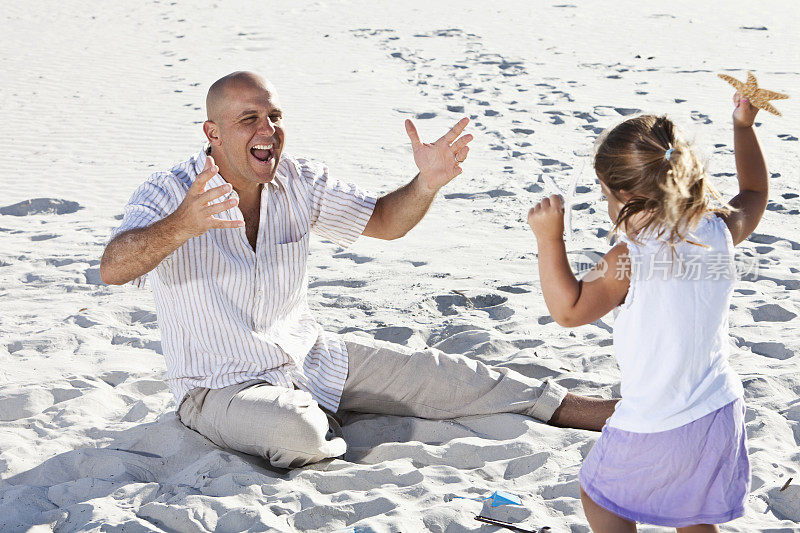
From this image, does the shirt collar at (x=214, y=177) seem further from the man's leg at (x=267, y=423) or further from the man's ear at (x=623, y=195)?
the man's ear at (x=623, y=195)

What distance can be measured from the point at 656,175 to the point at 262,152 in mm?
1651

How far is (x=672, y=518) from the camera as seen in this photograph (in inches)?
90.3

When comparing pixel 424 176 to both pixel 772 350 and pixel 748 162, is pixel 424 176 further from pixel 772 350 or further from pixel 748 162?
pixel 772 350

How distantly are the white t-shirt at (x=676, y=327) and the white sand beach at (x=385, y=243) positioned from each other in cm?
28

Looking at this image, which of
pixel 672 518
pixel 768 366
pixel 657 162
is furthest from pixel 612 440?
pixel 768 366

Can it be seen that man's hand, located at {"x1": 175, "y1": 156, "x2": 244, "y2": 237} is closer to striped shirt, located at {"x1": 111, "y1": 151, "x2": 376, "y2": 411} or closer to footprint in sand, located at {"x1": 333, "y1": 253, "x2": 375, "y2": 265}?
striped shirt, located at {"x1": 111, "y1": 151, "x2": 376, "y2": 411}

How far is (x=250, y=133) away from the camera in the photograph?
345 centimetres

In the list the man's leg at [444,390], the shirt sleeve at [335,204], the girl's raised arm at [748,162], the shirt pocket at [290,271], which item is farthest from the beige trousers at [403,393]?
the girl's raised arm at [748,162]

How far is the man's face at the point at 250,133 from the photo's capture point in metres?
3.45

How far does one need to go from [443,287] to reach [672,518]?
278 cm

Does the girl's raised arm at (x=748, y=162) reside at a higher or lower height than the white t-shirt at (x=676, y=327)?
higher

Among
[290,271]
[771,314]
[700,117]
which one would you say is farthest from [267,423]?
[700,117]

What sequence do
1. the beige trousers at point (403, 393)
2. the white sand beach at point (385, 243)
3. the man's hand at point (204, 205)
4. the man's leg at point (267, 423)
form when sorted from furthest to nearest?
the beige trousers at point (403, 393) < the man's leg at point (267, 423) < the white sand beach at point (385, 243) < the man's hand at point (204, 205)

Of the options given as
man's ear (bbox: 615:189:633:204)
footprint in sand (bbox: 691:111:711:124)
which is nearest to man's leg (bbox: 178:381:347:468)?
man's ear (bbox: 615:189:633:204)
